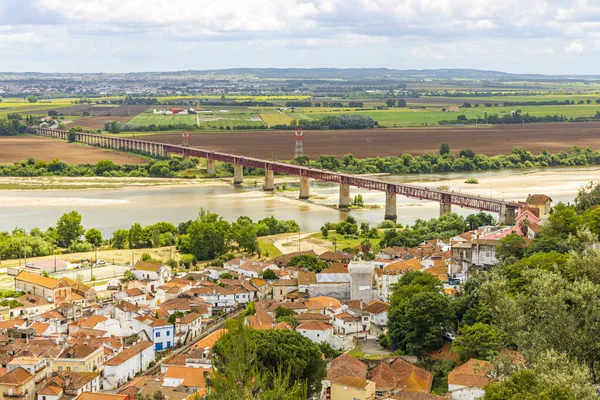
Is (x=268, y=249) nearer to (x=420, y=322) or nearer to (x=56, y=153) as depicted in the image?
(x=420, y=322)

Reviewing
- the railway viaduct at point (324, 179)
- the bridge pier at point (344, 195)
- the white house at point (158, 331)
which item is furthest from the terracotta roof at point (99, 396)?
the bridge pier at point (344, 195)

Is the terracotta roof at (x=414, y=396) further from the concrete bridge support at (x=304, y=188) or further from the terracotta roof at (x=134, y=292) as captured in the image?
the concrete bridge support at (x=304, y=188)

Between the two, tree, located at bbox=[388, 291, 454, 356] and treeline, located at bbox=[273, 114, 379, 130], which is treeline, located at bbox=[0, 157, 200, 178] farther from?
tree, located at bbox=[388, 291, 454, 356]

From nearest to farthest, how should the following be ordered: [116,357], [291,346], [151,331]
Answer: [291,346] → [116,357] → [151,331]

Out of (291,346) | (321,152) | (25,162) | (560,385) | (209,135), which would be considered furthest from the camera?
(209,135)

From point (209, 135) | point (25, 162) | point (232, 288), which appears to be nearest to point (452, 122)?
point (209, 135)

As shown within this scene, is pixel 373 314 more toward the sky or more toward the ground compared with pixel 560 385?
more toward the ground

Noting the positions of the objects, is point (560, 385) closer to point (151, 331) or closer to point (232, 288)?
point (151, 331)
